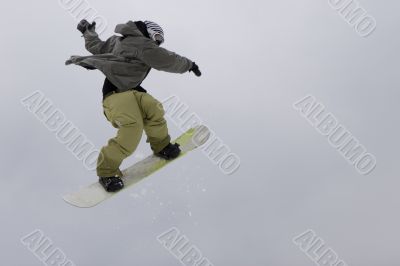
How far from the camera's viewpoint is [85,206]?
31.3 ft

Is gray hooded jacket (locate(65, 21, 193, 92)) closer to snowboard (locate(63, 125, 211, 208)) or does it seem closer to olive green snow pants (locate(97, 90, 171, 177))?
olive green snow pants (locate(97, 90, 171, 177))

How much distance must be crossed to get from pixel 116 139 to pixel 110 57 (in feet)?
3.92

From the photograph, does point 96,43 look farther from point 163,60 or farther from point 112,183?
point 112,183

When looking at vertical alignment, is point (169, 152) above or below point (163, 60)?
below

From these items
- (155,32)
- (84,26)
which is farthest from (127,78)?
(84,26)

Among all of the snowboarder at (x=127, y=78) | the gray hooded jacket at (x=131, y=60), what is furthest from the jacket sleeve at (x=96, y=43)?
the gray hooded jacket at (x=131, y=60)

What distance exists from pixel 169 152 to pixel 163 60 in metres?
1.62

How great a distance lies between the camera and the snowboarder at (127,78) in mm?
9250

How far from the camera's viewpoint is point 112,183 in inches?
381

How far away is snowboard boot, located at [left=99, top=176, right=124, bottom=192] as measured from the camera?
9680 millimetres

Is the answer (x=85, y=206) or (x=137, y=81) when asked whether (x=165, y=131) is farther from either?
(x=85, y=206)

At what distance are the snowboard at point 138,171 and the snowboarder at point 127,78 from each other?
0.52ft

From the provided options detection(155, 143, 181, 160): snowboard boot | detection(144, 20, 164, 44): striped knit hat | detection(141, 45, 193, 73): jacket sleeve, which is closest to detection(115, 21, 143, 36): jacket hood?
detection(144, 20, 164, 44): striped knit hat

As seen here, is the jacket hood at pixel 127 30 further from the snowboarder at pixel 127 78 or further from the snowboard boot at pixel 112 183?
the snowboard boot at pixel 112 183
